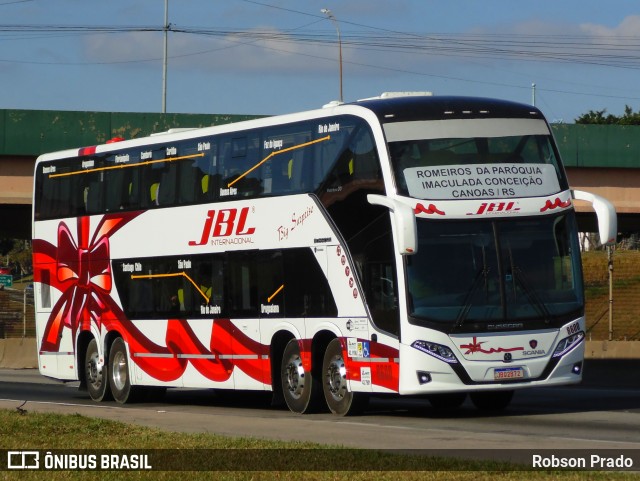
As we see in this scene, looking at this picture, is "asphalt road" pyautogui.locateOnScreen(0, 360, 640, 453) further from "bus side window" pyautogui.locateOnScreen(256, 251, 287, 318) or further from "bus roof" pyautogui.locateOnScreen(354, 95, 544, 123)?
"bus roof" pyautogui.locateOnScreen(354, 95, 544, 123)

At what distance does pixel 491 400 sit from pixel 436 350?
322 centimetres

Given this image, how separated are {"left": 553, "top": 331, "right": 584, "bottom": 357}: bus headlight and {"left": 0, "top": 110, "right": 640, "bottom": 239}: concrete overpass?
24161 millimetres

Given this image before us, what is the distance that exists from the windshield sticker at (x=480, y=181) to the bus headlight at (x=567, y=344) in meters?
1.96

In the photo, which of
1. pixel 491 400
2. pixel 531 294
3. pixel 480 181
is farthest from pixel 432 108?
pixel 491 400

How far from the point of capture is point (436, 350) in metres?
18.7

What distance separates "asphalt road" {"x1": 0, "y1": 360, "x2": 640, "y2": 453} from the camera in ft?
51.4

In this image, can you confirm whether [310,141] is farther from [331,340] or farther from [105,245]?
[105,245]

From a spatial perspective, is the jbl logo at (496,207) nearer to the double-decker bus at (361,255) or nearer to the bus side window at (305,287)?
the double-decker bus at (361,255)

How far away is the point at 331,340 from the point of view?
20656 millimetres

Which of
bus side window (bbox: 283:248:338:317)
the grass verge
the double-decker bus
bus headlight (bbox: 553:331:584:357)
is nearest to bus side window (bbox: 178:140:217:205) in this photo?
the double-decker bus

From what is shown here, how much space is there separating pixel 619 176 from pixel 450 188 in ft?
87.7

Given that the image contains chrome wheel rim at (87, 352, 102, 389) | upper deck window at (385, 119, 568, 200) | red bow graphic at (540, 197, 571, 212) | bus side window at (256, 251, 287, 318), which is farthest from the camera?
chrome wheel rim at (87, 352, 102, 389)

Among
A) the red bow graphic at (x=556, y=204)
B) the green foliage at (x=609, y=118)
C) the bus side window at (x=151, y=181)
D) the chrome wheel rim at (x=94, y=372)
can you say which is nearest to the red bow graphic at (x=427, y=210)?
the red bow graphic at (x=556, y=204)

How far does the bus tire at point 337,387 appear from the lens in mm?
20203
